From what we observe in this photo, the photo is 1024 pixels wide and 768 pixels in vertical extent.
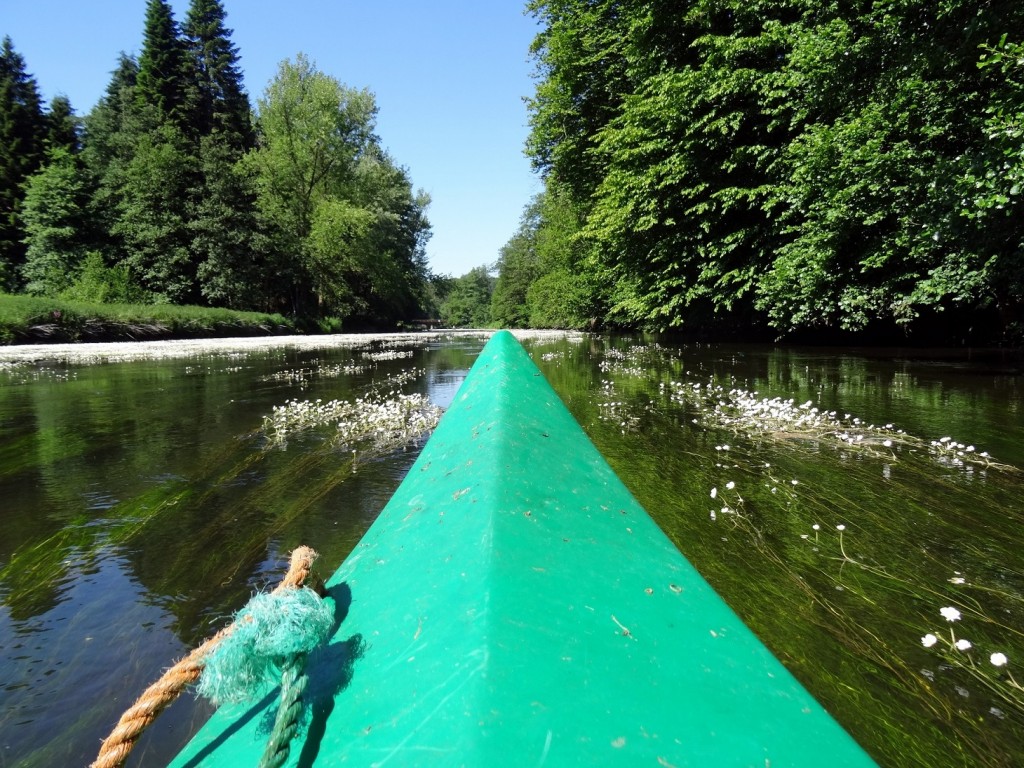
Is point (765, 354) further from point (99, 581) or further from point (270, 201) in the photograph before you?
point (270, 201)

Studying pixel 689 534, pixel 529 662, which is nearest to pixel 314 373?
pixel 689 534

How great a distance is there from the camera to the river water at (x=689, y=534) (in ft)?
7.66

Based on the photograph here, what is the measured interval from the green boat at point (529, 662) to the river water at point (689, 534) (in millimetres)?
1409

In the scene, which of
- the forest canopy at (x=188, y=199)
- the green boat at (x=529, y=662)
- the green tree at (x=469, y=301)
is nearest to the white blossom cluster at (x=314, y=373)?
the green boat at (x=529, y=662)

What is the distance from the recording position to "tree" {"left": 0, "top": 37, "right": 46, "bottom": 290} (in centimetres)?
4275

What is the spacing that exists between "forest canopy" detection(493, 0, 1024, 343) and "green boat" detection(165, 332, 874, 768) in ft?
30.6

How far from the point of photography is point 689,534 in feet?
12.9

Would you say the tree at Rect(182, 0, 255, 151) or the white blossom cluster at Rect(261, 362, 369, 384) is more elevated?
the tree at Rect(182, 0, 255, 151)

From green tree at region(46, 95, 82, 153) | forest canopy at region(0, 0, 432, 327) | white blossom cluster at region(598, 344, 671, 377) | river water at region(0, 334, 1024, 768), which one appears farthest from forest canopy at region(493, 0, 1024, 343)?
green tree at region(46, 95, 82, 153)

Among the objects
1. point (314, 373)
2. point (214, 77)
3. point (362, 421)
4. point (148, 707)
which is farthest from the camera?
point (214, 77)

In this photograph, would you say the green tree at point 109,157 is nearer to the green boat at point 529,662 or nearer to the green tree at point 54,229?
the green tree at point 54,229

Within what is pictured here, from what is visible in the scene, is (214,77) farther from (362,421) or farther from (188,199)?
(362,421)

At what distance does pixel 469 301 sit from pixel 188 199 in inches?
3574

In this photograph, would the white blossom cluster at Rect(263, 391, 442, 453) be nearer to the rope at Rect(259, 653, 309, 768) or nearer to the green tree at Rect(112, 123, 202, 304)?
the rope at Rect(259, 653, 309, 768)
